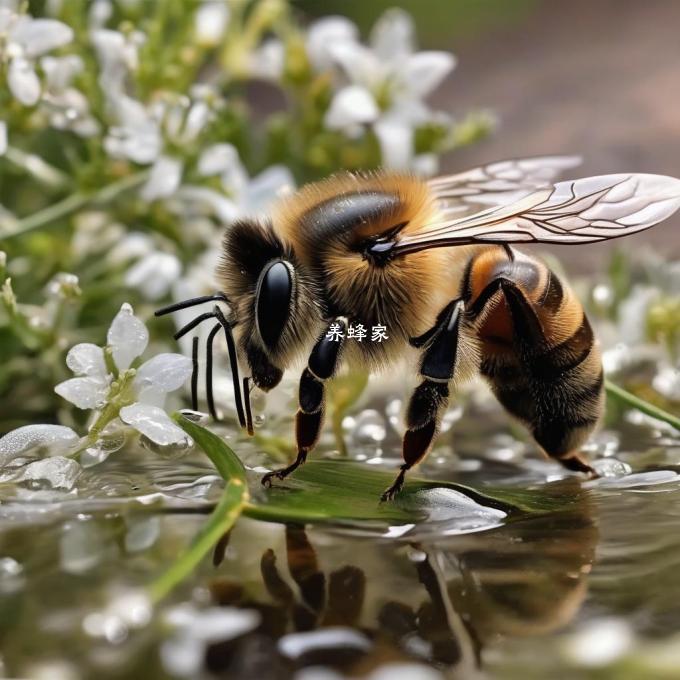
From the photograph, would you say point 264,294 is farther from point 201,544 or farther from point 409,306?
point 201,544

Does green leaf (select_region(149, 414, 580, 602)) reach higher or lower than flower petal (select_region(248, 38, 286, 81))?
lower

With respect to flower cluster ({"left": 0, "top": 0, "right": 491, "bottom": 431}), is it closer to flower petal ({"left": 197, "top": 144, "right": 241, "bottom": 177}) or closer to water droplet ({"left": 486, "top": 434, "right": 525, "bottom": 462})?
flower petal ({"left": 197, "top": 144, "right": 241, "bottom": 177})

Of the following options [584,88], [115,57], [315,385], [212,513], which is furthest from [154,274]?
[584,88]

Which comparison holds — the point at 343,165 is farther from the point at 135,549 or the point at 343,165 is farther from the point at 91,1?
the point at 135,549

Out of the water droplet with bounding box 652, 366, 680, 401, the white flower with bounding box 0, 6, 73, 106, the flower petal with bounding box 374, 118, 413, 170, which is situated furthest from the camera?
the flower petal with bounding box 374, 118, 413, 170

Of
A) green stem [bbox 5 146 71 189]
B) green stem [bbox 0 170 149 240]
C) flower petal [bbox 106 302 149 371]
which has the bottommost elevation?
flower petal [bbox 106 302 149 371]

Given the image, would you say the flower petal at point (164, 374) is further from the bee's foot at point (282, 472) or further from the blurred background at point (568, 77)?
the blurred background at point (568, 77)

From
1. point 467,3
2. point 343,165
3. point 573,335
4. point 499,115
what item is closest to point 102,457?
point 573,335

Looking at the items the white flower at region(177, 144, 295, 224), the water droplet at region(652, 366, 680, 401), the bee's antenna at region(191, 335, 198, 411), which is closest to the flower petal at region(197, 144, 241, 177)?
the white flower at region(177, 144, 295, 224)

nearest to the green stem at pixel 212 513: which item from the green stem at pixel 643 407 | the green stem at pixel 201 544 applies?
the green stem at pixel 201 544
